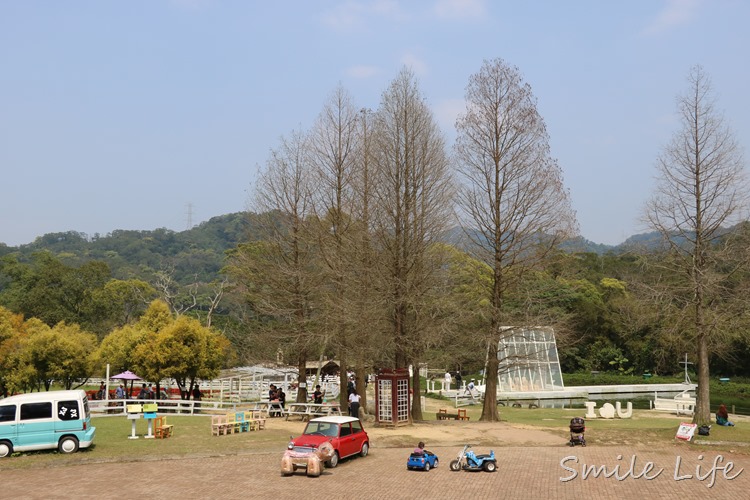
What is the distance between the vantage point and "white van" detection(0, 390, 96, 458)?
19.2m

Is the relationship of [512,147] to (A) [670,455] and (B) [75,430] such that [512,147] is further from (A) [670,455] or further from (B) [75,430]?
(B) [75,430]

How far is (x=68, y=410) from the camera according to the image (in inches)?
777

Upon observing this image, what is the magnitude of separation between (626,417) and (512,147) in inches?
618

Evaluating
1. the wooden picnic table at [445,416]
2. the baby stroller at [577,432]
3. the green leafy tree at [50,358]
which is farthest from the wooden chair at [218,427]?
Answer: the green leafy tree at [50,358]

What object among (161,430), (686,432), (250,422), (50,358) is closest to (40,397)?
(161,430)

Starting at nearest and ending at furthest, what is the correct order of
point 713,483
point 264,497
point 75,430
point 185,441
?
point 264,497
point 713,483
point 75,430
point 185,441

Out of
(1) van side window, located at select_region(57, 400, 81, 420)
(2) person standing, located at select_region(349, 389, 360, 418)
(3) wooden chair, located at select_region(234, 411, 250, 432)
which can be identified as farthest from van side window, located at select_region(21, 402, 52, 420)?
(2) person standing, located at select_region(349, 389, 360, 418)

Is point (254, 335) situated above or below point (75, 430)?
above

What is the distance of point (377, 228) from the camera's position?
2772cm

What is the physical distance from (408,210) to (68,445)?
15226 mm

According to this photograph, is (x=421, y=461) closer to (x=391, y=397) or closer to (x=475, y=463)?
(x=475, y=463)

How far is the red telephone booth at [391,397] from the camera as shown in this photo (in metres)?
25.9

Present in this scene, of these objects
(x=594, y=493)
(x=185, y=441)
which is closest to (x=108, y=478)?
(x=185, y=441)

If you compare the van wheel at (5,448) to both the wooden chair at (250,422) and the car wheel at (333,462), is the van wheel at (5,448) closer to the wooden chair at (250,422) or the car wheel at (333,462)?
the wooden chair at (250,422)
